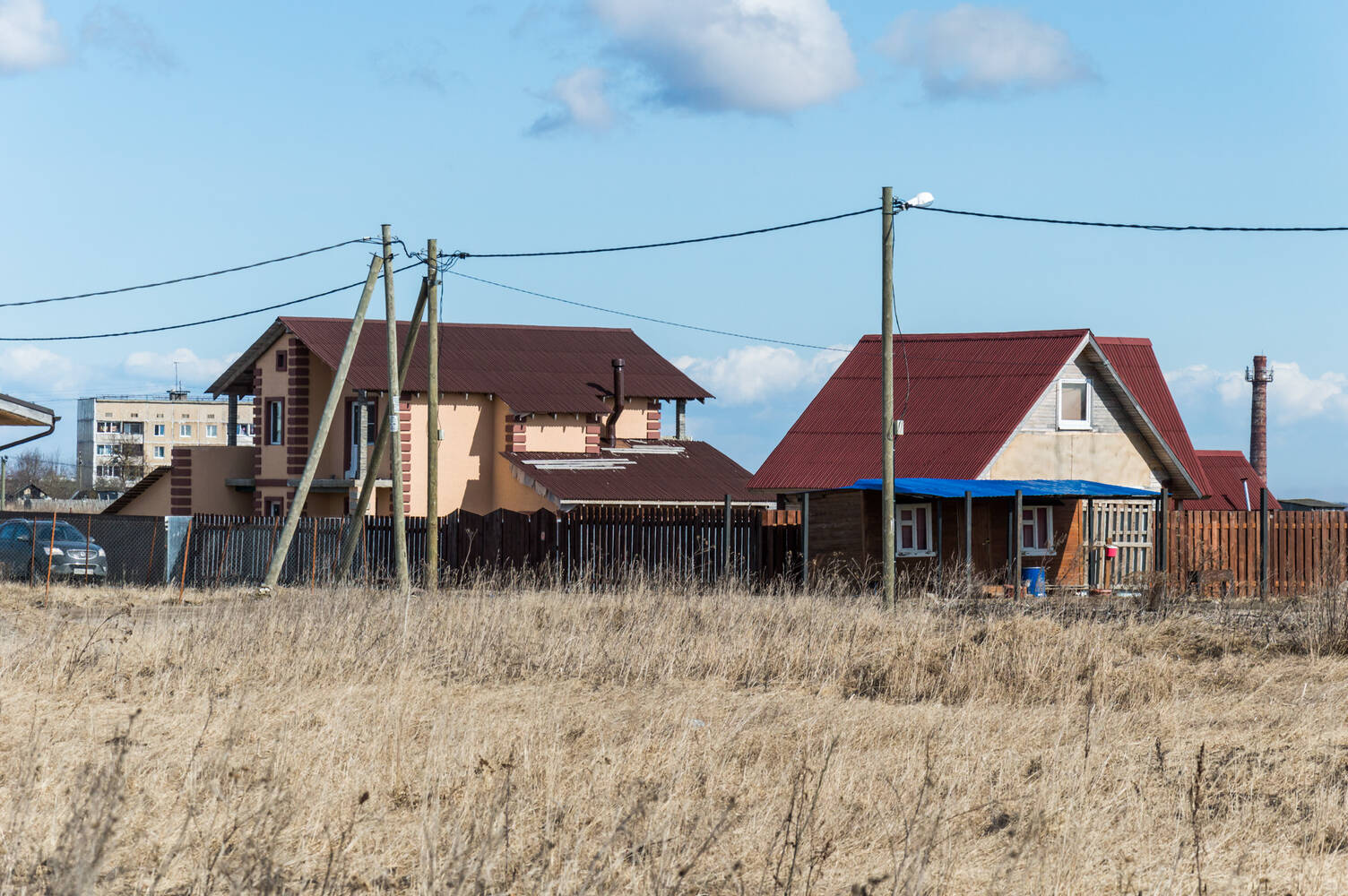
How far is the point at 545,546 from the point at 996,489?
27.3 ft

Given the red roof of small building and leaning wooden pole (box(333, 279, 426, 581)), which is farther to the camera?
the red roof of small building

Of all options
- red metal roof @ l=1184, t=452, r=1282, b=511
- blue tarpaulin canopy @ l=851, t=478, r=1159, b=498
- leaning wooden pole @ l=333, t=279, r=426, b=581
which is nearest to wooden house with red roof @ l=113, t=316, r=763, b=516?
leaning wooden pole @ l=333, t=279, r=426, b=581

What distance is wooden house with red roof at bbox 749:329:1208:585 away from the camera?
2547 centimetres

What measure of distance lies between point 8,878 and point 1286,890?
201 inches

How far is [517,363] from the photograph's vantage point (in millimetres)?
40469

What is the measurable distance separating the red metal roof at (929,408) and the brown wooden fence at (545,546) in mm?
5789

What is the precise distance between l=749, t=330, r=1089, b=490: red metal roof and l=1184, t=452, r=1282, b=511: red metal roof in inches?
513

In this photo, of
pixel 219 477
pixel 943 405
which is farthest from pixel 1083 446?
pixel 219 477

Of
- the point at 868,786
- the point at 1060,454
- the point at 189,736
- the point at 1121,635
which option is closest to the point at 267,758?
the point at 189,736

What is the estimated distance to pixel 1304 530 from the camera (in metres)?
24.8

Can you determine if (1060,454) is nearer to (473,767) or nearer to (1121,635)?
(1121,635)

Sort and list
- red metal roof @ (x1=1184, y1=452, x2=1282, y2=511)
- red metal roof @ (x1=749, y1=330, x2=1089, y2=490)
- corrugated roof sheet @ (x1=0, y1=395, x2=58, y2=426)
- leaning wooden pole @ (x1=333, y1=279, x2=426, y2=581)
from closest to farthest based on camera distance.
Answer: corrugated roof sheet @ (x1=0, y1=395, x2=58, y2=426) < leaning wooden pole @ (x1=333, y1=279, x2=426, y2=581) < red metal roof @ (x1=749, y1=330, x2=1089, y2=490) < red metal roof @ (x1=1184, y1=452, x2=1282, y2=511)

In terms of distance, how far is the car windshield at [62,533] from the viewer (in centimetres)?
2805

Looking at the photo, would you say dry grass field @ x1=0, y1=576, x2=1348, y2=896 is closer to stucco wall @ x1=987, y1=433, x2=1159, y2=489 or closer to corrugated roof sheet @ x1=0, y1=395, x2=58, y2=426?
corrugated roof sheet @ x1=0, y1=395, x2=58, y2=426
